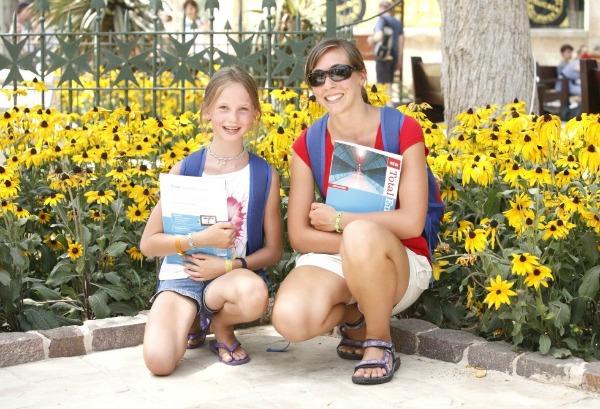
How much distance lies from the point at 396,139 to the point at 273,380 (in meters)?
0.99

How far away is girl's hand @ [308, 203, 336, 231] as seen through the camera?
13.0 feet

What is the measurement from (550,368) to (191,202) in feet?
4.67

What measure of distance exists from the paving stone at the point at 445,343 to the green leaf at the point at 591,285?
1.42ft

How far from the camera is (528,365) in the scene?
3.85 metres

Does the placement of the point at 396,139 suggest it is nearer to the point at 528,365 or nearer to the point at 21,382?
the point at 528,365

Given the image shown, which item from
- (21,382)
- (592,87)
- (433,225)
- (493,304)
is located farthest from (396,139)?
(592,87)

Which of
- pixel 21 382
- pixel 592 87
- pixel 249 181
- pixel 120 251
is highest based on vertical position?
pixel 592 87

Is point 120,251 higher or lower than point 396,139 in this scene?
lower

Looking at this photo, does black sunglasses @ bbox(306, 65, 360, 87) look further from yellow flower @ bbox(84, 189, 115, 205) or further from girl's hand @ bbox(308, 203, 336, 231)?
yellow flower @ bbox(84, 189, 115, 205)

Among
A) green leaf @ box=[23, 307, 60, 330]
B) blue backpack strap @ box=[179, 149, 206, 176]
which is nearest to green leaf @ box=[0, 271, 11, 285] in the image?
green leaf @ box=[23, 307, 60, 330]

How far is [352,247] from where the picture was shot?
3.76 meters

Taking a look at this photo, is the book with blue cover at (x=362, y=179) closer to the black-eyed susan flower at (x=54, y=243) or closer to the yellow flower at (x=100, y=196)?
the yellow flower at (x=100, y=196)

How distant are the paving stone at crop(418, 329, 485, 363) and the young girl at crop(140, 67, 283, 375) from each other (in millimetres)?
659

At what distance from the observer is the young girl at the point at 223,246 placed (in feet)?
12.9
